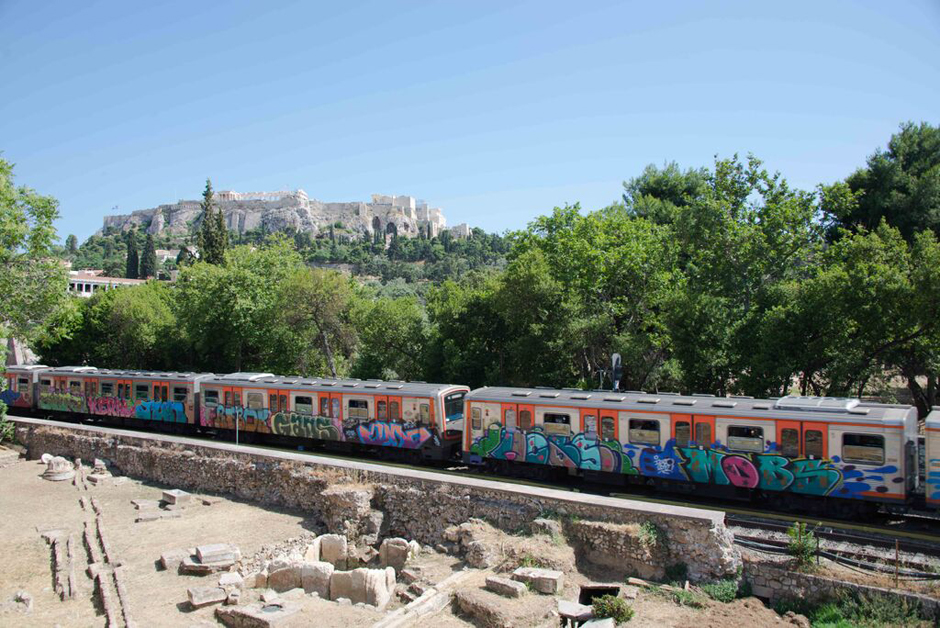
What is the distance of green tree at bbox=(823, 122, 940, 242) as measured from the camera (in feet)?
111

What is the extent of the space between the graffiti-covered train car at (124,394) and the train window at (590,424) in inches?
768

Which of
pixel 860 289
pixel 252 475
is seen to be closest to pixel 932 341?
pixel 860 289

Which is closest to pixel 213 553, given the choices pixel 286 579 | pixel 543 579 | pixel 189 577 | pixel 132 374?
pixel 189 577

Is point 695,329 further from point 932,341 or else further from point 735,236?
point 932,341

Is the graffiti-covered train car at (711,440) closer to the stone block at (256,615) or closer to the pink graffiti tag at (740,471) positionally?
the pink graffiti tag at (740,471)

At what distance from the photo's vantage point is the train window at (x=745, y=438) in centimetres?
1752

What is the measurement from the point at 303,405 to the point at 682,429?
1509 centimetres

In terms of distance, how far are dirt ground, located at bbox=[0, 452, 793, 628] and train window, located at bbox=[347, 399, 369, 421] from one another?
200 inches

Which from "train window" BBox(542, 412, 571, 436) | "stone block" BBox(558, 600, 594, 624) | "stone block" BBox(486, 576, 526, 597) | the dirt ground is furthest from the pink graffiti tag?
"stone block" BBox(486, 576, 526, 597)

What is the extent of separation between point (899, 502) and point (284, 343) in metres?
35.6

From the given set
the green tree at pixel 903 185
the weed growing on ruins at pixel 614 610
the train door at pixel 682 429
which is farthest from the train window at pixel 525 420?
the green tree at pixel 903 185

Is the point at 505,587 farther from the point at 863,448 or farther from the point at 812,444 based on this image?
the point at 863,448

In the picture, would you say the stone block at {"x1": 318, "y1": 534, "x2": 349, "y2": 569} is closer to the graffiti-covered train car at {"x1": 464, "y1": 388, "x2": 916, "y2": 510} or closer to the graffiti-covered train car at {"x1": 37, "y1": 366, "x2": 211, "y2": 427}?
the graffiti-covered train car at {"x1": 464, "y1": 388, "x2": 916, "y2": 510}

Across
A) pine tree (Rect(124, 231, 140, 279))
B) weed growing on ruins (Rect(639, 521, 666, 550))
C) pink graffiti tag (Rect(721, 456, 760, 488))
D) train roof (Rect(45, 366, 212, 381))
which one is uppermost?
pine tree (Rect(124, 231, 140, 279))
